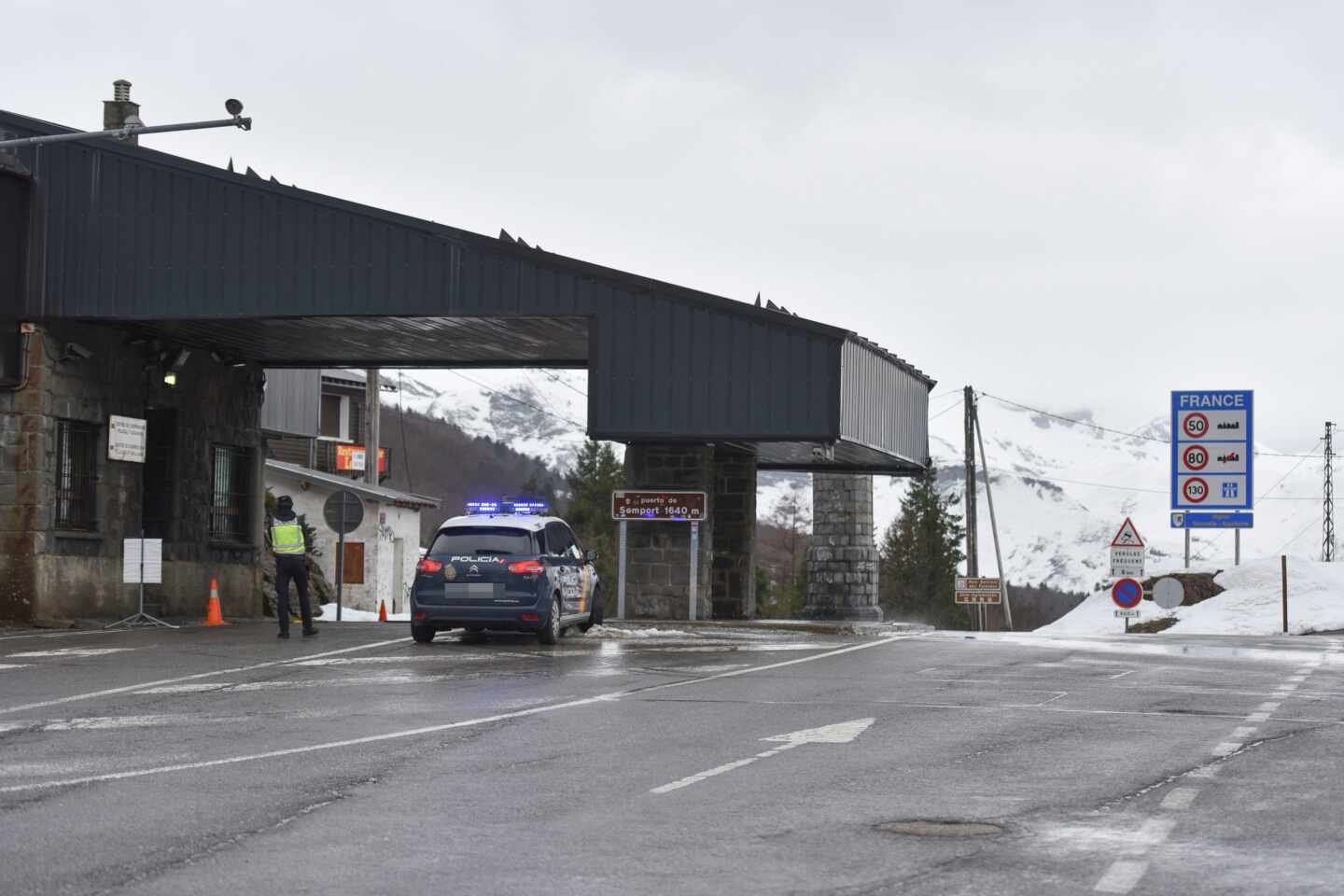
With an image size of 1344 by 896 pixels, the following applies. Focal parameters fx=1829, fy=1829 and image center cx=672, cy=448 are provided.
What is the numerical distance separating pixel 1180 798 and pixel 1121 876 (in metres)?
2.50

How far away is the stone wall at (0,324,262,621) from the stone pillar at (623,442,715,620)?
7163 mm

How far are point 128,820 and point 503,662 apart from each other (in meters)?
11.2

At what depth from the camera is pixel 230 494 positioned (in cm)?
3419

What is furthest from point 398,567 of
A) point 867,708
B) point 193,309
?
point 867,708

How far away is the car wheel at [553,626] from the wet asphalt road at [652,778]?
130 inches

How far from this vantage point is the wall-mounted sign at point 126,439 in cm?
2889

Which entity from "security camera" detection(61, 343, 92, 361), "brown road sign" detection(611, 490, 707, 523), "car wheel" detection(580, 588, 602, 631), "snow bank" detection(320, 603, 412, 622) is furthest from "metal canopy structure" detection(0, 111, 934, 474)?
"snow bank" detection(320, 603, 412, 622)

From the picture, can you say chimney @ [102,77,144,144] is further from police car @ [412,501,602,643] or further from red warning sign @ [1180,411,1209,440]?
red warning sign @ [1180,411,1209,440]

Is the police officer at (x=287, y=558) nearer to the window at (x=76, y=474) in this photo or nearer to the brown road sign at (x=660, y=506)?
the window at (x=76, y=474)

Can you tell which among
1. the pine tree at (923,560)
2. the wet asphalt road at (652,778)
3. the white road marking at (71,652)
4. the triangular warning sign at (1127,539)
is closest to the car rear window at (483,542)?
the wet asphalt road at (652,778)

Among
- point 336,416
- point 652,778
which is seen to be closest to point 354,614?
point 336,416

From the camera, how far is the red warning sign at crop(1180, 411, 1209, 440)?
42469 mm

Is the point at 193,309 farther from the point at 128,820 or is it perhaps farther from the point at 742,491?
the point at 128,820

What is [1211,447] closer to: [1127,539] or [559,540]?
[1127,539]
